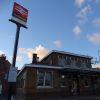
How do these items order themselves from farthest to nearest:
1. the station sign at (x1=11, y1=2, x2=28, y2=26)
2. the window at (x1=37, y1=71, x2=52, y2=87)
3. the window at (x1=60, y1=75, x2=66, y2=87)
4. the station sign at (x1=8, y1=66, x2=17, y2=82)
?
the window at (x1=60, y1=75, x2=66, y2=87) < the window at (x1=37, y1=71, x2=52, y2=87) < the station sign at (x1=11, y1=2, x2=28, y2=26) < the station sign at (x1=8, y1=66, x2=17, y2=82)

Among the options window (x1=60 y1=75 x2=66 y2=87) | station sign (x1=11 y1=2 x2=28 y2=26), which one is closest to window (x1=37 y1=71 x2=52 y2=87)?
window (x1=60 y1=75 x2=66 y2=87)

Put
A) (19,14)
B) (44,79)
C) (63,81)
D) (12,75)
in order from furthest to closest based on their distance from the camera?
(63,81)
(44,79)
(19,14)
(12,75)

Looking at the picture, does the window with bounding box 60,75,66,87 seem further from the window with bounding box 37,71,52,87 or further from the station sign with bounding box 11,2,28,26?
the station sign with bounding box 11,2,28,26

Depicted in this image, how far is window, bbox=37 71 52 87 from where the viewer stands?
23.8 m

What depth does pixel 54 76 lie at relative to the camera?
25188 mm

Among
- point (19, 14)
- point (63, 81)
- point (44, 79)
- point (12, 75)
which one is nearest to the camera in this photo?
point (12, 75)

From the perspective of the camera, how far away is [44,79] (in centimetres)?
2412

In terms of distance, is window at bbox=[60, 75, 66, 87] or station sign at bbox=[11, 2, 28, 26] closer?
station sign at bbox=[11, 2, 28, 26]

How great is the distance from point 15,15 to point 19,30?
1.67 meters

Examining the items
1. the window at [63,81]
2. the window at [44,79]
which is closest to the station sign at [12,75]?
the window at [44,79]

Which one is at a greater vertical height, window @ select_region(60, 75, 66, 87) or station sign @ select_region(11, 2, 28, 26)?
station sign @ select_region(11, 2, 28, 26)

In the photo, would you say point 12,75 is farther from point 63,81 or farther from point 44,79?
point 63,81

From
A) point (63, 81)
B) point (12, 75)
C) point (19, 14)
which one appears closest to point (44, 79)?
point (63, 81)

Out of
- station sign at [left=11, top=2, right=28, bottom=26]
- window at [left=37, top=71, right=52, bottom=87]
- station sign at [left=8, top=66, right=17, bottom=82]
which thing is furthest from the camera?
window at [left=37, top=71, right=52, bottom=87]
